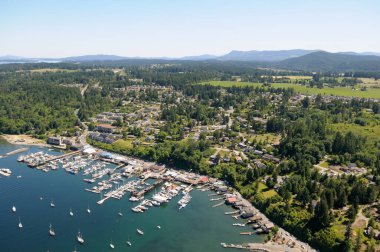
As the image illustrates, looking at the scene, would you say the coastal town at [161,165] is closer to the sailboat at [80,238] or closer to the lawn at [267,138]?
the lawn at [267,138]

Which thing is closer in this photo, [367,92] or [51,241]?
[51,241]

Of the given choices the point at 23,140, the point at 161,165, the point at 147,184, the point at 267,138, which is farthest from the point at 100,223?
the point at 23,140

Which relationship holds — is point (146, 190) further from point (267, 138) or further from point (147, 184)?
point (267, 138)

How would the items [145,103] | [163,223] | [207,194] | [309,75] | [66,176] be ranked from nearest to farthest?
[163,223] < [207,194] < [66,176] < [145,103] < [309,75]

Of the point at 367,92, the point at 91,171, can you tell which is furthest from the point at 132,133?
the point at 367,92

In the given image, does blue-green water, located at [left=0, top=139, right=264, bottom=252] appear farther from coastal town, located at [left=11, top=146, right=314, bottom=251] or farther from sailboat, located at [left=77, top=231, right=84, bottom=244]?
coastal town, located at [left=11, top=146, right=314, bottom=251]

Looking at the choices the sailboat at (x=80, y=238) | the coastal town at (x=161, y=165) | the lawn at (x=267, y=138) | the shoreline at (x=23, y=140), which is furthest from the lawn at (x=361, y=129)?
the shoreline at (x=23, y=140)

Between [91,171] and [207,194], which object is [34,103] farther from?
[207,194]
